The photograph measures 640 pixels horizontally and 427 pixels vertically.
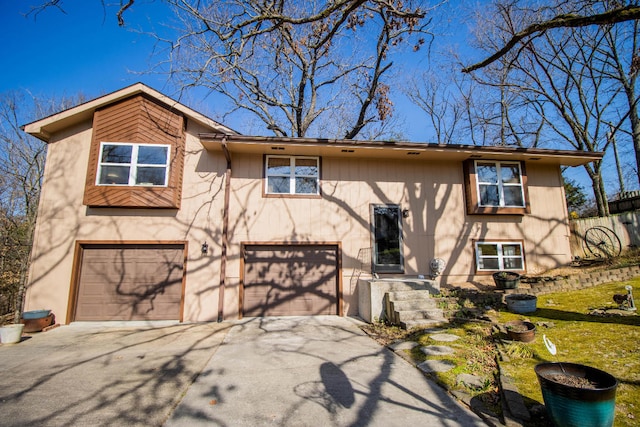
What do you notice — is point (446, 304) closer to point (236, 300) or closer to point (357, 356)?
point (357, 356)

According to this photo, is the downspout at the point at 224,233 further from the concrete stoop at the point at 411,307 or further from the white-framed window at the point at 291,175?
the concrete stoop at the point at 411,307

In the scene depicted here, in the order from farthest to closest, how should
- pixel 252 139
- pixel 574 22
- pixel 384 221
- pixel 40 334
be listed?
pixel 384 221 → pixel 252 139 → pixel 40 334 → pixel 574 22

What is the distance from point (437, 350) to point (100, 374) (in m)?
5.21

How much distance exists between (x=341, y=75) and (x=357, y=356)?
43.1 ft

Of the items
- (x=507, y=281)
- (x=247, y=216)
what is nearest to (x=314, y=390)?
(x=247, y=216)

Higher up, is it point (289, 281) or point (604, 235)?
point (604, 235)

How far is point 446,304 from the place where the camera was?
7730mm

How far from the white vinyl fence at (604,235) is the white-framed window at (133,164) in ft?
43.8

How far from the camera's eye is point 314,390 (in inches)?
156

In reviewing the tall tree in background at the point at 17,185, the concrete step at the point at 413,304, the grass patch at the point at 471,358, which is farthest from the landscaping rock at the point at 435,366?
the tall tree in background at the point at 17,185

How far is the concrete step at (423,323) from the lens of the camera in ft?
21.9

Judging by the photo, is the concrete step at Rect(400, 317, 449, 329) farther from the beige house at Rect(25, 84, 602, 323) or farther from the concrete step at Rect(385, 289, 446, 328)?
the beige house at Rect(25, 84, 602, 323)

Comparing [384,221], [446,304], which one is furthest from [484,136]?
[446,304]

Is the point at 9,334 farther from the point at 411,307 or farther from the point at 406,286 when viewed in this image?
the point at 406,286
